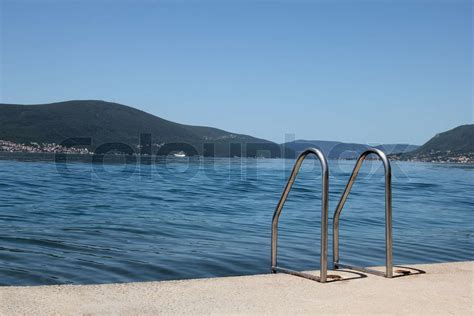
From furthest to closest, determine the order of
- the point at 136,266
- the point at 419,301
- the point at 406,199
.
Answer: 1. the point at 406,199
2. the point at 136,266
3. the point at 419,301

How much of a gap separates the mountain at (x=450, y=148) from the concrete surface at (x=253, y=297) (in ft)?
268

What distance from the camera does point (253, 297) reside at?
3340 millimetres

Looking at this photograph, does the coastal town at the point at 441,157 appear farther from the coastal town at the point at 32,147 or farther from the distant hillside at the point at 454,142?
the coastal town at the point at 32,147

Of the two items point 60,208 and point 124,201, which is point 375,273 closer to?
point 60,208

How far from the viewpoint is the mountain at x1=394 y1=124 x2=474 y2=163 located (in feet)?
→ 293

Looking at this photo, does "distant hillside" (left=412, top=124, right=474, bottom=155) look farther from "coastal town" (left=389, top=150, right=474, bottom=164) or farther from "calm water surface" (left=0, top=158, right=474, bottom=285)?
"calm water surface" (left=0, top=158, right=474, bottom=285)

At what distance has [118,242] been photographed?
7.02 m

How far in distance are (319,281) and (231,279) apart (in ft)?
1.90

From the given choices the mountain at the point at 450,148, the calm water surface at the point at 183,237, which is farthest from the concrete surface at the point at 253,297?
the mountain at the point at 450,148

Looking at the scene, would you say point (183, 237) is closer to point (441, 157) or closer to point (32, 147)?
point (32, 147)

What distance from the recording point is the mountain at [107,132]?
10069cm

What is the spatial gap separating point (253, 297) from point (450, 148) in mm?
102047

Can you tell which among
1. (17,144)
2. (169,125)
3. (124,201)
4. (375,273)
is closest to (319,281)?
(375,273)

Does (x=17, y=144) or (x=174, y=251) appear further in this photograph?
(x=17, y=144)
